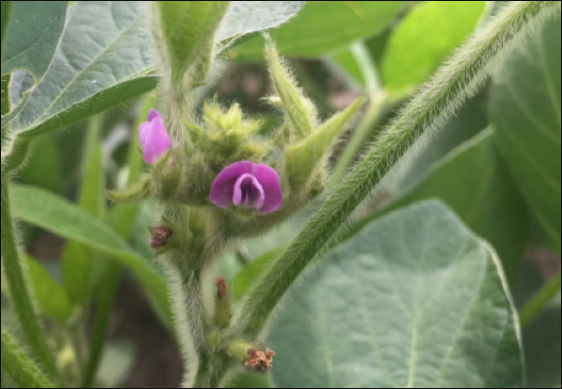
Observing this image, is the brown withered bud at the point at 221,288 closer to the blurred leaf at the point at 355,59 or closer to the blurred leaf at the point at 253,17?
the blurred leaf at the point at 253,17

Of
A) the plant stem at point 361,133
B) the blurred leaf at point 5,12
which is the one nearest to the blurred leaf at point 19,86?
the blurred leaf at point 5,12

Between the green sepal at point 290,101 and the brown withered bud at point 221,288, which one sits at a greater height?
the green sepal at point 290,101

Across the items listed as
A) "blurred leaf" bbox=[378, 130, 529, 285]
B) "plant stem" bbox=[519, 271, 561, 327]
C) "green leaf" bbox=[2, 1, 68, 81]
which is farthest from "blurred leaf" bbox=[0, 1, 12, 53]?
"plant stem" bbox=[519, 271, 561, 327]

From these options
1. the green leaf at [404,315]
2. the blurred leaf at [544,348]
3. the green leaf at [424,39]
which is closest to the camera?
the green leaf at [404,315]

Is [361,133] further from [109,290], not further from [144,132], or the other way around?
[144,132]

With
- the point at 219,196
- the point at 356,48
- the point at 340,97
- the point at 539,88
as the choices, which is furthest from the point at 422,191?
the point at 340,97

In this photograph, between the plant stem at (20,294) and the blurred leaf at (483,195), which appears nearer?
the plant stem at (20,294)

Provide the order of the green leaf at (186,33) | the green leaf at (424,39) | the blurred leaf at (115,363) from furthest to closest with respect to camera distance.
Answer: the blurred leaf at (115,363), the green leaf at (424,39), the green leaf at (186,33)
